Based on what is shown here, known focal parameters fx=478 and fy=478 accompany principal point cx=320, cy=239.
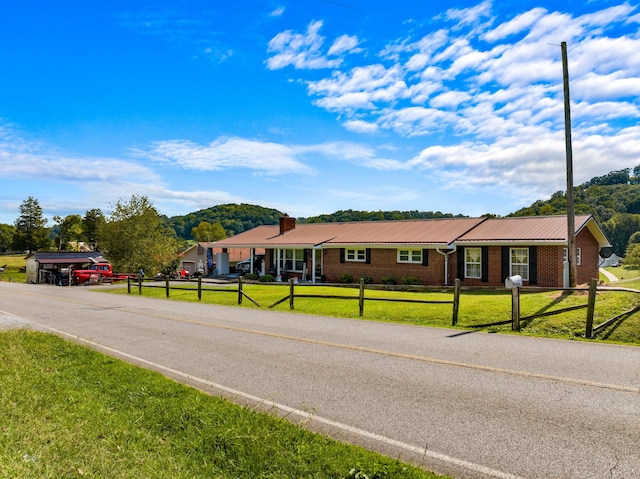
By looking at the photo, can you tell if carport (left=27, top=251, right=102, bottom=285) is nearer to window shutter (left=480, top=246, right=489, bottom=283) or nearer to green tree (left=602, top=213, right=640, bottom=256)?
window shutter (left=480, top=246, right=489, bottom=283)

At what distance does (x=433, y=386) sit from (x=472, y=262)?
69.5 feet

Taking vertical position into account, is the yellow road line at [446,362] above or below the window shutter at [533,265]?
below

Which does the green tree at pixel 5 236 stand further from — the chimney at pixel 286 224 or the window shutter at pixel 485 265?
the window shutter at pixel 485 265

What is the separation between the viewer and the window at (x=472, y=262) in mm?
26578

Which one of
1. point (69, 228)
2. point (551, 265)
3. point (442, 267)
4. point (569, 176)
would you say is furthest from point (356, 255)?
point (69, 228)

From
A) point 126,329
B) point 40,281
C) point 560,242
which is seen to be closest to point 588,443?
point 126,329

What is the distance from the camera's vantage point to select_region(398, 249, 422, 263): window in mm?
28645

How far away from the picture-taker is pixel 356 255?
1247 inches

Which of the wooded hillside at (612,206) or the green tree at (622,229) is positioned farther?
the green tree at (622,229)

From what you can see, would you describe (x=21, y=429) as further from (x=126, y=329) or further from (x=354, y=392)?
(x=126, y=329)

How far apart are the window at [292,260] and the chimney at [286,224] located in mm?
4848

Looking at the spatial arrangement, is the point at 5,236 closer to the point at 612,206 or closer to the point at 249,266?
the point at 249,266

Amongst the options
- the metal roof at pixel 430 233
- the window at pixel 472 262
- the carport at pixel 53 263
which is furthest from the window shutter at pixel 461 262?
the carport at pixel 53 263

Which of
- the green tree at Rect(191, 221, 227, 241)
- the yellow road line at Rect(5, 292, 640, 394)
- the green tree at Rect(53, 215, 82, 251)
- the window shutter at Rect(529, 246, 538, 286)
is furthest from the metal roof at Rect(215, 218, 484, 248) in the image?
the green tree at Rect(191, 221, 227, 241)
